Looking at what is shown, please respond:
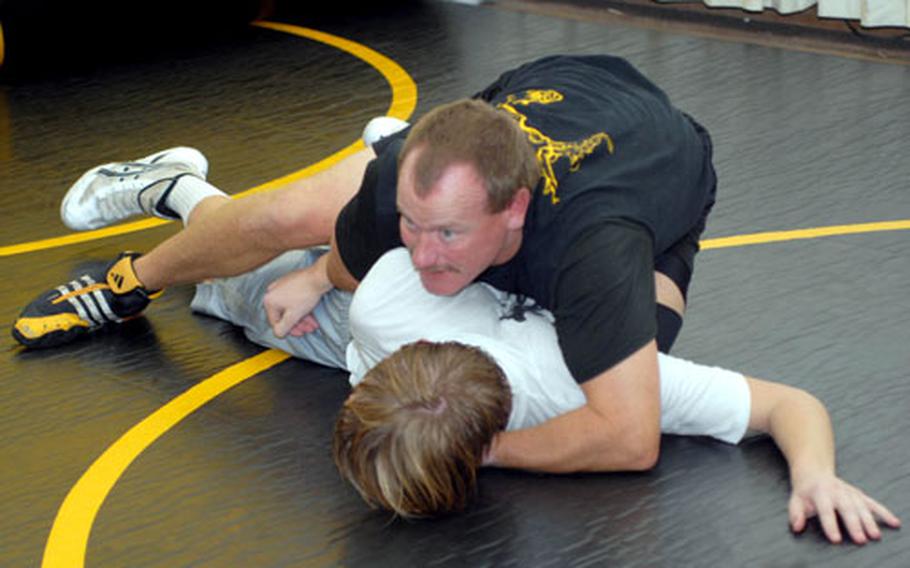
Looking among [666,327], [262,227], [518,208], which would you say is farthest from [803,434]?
[262,227]

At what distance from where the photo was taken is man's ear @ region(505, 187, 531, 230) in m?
2.79

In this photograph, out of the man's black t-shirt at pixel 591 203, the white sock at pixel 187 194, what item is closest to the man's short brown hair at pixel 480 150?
the man's black t-shirt at pixel 591 203

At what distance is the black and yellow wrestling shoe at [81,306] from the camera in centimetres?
383

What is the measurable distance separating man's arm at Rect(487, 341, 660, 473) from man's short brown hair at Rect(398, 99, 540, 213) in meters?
0.39

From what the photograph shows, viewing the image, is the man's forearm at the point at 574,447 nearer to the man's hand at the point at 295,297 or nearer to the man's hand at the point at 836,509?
the man's hand at the point at 836,509

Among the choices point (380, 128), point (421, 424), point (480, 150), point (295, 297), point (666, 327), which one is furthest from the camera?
point (380, 128)

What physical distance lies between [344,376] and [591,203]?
944 millimetres

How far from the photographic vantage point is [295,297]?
3469 mm

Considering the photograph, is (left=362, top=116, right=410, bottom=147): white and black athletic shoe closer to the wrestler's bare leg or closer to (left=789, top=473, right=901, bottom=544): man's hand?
the wrestler's bare leg

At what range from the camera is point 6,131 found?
18.7ft

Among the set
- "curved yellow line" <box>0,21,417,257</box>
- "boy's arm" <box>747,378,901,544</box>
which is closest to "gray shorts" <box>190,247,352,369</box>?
"curved yellow line" <box>0,21,417,257</box>

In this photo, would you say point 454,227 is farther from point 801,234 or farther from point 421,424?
point 801,234

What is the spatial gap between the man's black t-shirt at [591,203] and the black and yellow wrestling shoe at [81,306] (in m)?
0.85

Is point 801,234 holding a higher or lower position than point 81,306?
lower
